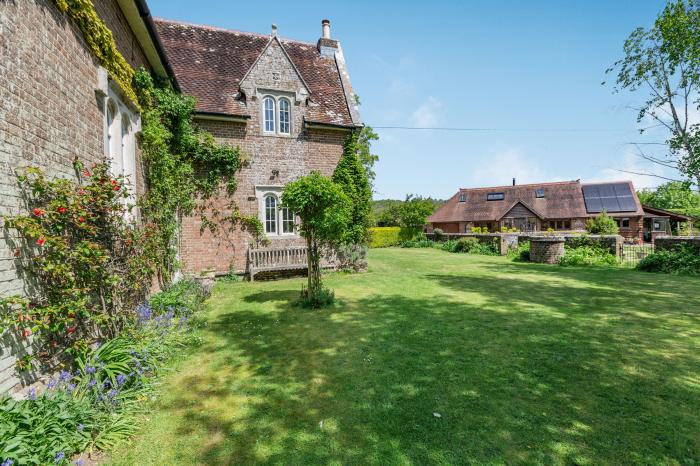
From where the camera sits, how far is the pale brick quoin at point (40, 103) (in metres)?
3.43

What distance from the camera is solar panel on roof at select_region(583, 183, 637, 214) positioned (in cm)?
3594

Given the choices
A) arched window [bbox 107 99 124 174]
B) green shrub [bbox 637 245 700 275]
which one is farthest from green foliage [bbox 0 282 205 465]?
green shrub [bbox 637 245 700 275]

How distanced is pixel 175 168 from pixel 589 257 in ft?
63.1

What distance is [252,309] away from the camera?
855 centimetres

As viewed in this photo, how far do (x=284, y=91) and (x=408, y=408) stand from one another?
1259 centimetres

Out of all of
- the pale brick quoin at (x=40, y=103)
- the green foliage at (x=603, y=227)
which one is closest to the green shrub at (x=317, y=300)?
the pale brick quoin at (x=40, y=103)

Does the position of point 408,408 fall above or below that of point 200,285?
below

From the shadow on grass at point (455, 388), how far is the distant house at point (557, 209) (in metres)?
33.9

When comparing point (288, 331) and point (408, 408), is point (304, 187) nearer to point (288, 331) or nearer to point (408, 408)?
point (288, 331)

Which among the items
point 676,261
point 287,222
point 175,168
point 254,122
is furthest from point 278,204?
point 676,261

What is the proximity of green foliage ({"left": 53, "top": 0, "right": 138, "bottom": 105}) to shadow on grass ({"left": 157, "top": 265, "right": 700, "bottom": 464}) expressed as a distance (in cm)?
551

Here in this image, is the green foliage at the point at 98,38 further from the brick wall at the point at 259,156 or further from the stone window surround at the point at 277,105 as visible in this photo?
the stone window surround at the point at 277,105

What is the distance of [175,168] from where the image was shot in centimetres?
1115

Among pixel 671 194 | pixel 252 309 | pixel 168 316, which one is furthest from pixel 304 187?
pixel 671 194
